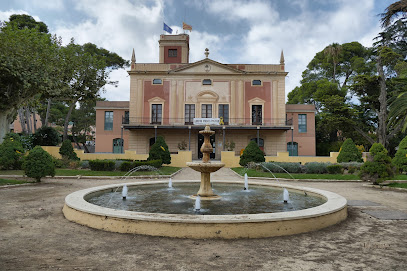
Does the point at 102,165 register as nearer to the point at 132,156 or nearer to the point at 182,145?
the point at 132,156

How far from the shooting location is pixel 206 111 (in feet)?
97.2

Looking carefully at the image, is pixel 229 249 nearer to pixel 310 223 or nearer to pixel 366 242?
pixel 310 223

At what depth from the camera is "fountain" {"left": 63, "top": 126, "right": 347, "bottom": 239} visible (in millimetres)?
4426

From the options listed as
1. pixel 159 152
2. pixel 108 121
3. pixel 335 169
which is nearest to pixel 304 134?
pixel 335 169

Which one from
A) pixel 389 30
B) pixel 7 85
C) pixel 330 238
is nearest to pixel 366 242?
pixel 330 238

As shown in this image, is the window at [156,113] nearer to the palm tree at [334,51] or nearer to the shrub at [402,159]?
the shrub at [402,159]

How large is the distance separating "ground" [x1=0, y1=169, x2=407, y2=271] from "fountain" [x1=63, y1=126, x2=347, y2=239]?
0.48ft

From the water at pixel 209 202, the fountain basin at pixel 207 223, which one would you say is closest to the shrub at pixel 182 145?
the water at pixel 209 202

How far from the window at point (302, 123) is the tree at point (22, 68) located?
75.8 feet

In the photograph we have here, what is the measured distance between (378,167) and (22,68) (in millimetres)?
18805

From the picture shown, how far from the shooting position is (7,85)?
18281 millimetres

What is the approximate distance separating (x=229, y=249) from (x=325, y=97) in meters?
32.4

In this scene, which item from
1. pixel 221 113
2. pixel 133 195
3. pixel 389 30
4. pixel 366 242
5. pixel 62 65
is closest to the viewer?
pixel 366 242

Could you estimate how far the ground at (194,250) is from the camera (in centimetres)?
341
